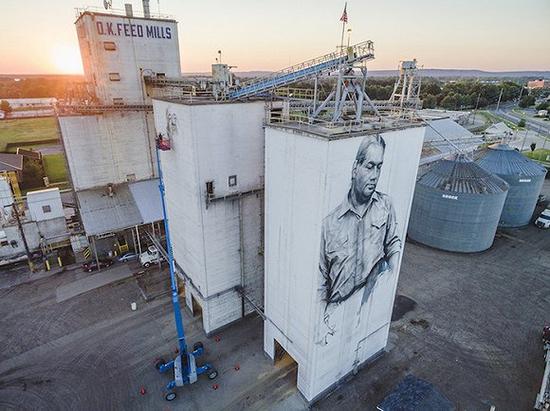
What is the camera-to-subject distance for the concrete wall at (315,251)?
46.5ft

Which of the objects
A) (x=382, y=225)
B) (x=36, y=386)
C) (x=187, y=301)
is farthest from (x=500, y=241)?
(x=36, y=386)

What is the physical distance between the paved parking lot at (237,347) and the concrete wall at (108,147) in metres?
9.59

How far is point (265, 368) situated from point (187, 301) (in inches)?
340

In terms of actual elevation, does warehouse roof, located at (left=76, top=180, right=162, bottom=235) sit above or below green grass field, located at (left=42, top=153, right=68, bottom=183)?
above

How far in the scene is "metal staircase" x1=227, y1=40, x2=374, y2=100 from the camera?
623 inches

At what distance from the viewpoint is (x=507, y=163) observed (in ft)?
131

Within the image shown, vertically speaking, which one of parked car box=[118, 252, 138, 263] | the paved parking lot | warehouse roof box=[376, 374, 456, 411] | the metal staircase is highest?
the metal staircase

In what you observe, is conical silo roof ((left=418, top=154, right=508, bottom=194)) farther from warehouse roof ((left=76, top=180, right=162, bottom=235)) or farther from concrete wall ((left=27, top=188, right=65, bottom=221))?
Result: concrete wall ((left=27, top=188, right=65, bottom=221))

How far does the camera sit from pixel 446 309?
26.4 m

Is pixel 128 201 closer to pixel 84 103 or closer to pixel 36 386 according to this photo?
pixel 84 103

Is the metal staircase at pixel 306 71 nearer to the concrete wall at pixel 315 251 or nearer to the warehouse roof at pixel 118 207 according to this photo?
the concrete wall at pixel 315 251

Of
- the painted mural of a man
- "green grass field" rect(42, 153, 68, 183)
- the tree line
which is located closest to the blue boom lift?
the painted mural of a man

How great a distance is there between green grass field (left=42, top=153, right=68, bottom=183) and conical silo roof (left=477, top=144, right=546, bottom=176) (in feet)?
196

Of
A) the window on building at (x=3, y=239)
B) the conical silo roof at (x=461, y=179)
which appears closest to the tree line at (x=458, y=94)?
the conical silo roof at (x=461, y=179)
